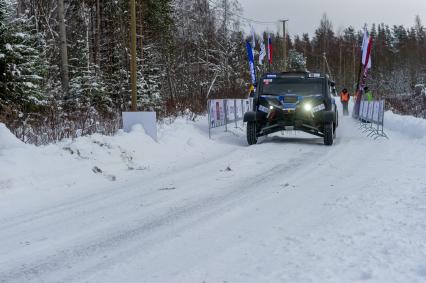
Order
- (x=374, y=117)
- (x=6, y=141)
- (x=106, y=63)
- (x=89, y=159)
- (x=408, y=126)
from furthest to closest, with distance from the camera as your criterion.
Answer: (x=106, y=63) < (x=374, y=117) < (x=408, y=126) < (x=89, y=159) < (x=6, y=141)

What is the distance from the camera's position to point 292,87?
43.9 ft

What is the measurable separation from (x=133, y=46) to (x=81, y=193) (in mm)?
10433

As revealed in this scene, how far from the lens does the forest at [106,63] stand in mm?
13988

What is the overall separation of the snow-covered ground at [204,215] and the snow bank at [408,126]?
3.70 m

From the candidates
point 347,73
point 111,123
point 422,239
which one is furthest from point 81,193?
point 347,73

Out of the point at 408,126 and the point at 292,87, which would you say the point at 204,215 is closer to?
the point at 292,87

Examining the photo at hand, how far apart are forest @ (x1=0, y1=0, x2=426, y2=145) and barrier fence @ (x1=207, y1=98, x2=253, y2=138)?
2111 mm

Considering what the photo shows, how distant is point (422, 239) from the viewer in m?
4.45

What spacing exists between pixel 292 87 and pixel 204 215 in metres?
8.32

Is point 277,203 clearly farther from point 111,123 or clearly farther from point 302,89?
point 111,123

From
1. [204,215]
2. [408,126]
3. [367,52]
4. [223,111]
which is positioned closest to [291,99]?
[223,111]

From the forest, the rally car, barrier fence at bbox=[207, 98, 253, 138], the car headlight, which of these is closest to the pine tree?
the forest

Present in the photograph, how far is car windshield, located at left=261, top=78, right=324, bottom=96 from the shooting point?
1329 cm

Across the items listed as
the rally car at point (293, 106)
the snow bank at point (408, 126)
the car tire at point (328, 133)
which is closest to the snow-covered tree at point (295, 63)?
the snow bank at point (408, 126)
